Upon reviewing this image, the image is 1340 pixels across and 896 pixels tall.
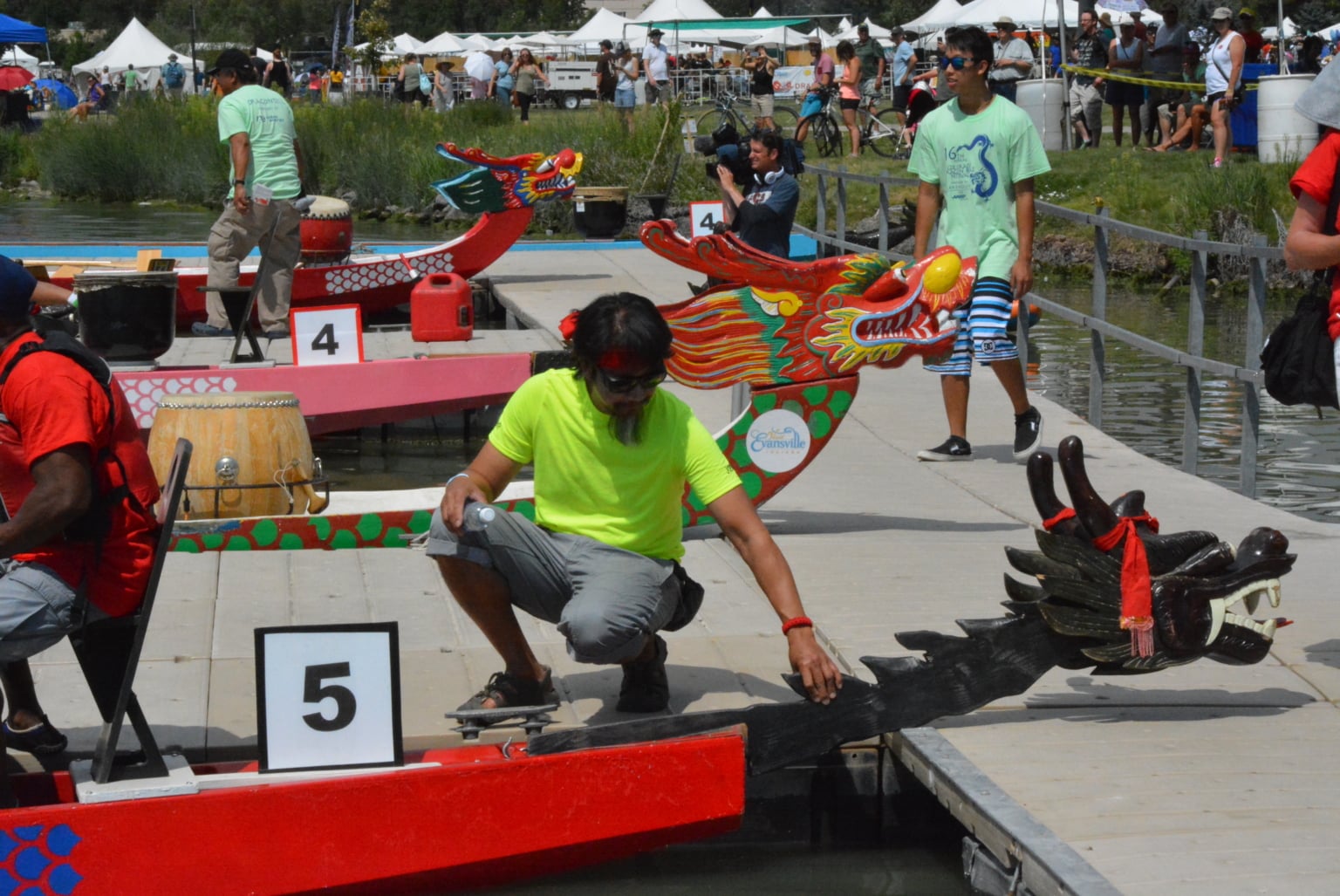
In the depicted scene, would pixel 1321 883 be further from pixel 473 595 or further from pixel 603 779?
pixel 473 595

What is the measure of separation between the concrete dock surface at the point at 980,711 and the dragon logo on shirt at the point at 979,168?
4.48 feet

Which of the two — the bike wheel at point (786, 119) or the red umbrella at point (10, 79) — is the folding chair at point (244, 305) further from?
the red umbrella at point (10, 79)

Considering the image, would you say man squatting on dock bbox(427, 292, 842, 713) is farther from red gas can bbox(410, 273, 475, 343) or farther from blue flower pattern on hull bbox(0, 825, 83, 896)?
red gas can bbox(410, 273, 475, 343)

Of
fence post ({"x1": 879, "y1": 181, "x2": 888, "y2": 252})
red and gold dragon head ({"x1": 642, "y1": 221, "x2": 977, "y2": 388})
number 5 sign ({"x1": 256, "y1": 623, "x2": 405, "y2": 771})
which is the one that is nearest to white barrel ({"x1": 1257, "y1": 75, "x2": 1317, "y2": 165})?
fence post ({"x1": 879, "y1": 181, "x2": 888, "y2": 252})

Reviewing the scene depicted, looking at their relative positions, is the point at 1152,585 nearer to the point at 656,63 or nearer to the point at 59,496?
the point at 59,496

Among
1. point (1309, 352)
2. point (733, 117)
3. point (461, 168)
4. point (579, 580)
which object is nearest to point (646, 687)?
point (579, 580)

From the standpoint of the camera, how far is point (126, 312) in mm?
9617

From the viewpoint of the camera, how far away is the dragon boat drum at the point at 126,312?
9461 mm

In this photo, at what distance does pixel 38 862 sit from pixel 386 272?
11580 millimetres

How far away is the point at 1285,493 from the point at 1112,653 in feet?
17.6

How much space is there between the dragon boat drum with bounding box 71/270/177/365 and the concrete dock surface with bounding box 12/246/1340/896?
339cm

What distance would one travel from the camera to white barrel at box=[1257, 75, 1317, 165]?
19.6 m

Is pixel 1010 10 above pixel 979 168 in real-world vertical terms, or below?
above

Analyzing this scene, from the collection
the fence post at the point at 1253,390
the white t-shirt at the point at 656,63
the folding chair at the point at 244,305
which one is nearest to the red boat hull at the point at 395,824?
the fence post at the point at 1253,390
